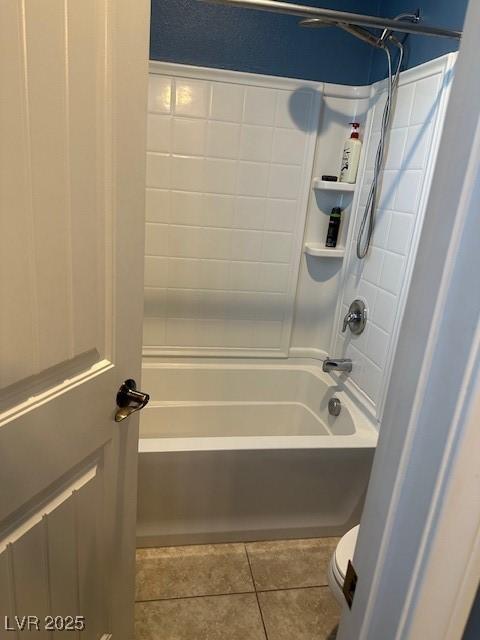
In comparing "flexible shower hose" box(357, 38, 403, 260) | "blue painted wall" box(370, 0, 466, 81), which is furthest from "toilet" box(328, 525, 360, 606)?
"blue painted wall" box(370, 0, 466, 81)

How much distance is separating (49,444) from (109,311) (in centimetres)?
28

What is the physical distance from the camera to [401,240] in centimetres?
175

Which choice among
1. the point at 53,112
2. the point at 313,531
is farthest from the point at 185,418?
the point at 53,112

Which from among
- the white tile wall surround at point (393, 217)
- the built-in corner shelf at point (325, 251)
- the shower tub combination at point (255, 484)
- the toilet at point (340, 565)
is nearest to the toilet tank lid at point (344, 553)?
the toilet at point (340, 565)

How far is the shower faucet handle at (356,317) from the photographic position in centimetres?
204

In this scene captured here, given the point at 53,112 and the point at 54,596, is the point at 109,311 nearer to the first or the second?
the point at 53,112

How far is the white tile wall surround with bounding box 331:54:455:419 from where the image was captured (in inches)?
62.8

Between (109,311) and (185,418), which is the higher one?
(109,311)

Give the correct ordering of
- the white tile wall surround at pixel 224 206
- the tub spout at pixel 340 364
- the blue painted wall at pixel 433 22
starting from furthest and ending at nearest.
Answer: the tub spout at pixel 340 364 < the white tile wall surround at pixel 224 206 < the blue painted wall at pixel 433 22

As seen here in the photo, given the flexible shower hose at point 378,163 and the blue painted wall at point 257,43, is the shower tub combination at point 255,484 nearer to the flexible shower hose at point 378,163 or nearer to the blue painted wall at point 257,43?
the flexible shower hose at point 378,163

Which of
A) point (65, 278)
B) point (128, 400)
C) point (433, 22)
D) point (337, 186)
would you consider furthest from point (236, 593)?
point (433, 22)

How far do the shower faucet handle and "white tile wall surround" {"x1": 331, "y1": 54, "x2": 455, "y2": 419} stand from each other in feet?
0.10

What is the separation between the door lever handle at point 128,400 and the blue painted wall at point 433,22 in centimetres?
156

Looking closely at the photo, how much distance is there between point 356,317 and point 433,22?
1.20 m
